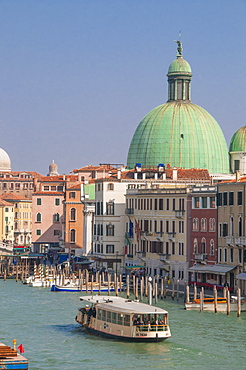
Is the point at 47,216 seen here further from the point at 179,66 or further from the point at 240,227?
the point at 240,227

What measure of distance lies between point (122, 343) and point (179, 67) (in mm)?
56255

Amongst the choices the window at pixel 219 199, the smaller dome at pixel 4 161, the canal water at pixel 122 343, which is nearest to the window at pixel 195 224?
the window at pixel 219 199

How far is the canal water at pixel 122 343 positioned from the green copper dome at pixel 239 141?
123 ft

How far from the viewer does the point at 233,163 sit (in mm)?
97125

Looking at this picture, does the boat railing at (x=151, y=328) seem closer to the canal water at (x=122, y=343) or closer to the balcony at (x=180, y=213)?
the canal water at (x=122, y=343)

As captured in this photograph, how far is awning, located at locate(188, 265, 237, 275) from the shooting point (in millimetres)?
62781

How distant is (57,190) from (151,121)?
1550 centimetres

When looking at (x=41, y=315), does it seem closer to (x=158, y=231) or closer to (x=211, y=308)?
(x=211, y=308)

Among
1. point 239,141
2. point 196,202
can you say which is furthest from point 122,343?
point 239,141

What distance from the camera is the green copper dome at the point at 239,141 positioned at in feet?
310

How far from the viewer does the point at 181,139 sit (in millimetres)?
94875

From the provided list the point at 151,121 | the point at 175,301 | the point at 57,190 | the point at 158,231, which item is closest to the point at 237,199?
the point at 175,301

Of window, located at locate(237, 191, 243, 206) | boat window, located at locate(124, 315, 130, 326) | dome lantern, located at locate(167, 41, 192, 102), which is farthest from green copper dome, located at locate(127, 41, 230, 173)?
boat window, located at locate(124, 315, 130, 326)

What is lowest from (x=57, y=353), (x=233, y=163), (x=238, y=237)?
(x=57, y=353)
